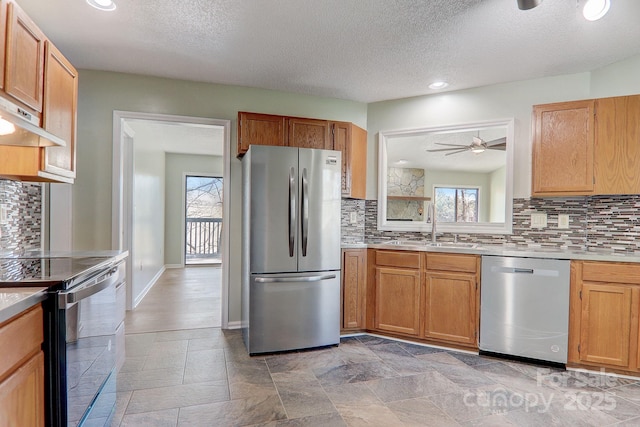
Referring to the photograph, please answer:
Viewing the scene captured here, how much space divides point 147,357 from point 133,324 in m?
0.96

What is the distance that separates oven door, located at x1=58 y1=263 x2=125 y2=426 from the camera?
1347 millimetres

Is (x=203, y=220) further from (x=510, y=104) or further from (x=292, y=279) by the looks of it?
(x=510, y=104)

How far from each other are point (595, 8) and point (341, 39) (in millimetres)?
1518

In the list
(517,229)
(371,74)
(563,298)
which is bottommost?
(563,298)

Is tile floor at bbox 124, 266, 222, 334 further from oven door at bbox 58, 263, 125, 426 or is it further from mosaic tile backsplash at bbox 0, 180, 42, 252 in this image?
oven door at bbox 58, 263, 125, 426

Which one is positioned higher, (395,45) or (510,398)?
(395,45)

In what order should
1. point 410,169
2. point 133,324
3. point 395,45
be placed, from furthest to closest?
point 410,169, point 133,324, point 395,45

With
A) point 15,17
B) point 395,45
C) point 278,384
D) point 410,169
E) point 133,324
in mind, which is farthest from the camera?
point 410,169

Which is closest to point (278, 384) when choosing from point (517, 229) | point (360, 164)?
point (360, 164)

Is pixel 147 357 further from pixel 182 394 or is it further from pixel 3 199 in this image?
pixel 3 199

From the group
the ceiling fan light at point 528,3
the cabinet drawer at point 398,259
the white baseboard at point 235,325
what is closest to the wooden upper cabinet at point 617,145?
the ceiling fan light at point 528,3

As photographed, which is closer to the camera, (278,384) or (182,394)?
(182,394)

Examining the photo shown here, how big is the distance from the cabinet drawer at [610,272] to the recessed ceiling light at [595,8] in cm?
166

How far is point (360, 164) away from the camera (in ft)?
12.2
